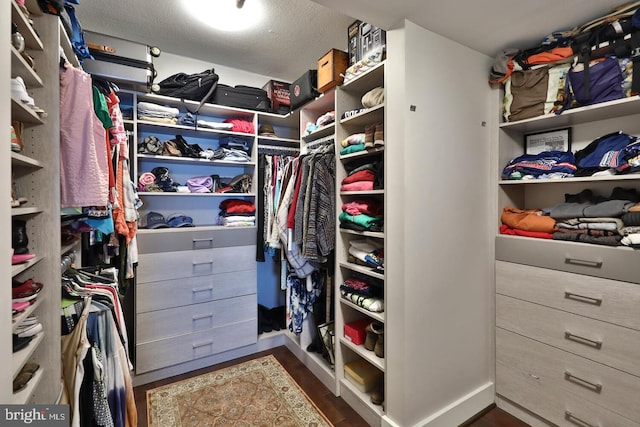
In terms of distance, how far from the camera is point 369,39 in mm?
1694

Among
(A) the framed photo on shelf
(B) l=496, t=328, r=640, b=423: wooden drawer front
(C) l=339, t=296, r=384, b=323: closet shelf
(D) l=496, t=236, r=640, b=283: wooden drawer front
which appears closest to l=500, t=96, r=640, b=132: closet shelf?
(A) the framed photo on shelf

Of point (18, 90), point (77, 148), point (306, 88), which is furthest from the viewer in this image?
point (306, 88)

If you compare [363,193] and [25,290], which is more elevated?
[363,193]

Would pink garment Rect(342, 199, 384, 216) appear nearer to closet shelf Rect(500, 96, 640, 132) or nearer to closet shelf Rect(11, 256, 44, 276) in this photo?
closet shelf Rect(500, 96, 640, 132)

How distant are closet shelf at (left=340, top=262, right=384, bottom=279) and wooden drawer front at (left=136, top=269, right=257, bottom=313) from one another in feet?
3.05

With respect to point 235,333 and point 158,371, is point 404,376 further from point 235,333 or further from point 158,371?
point 158,371

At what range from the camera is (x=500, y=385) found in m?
1.82

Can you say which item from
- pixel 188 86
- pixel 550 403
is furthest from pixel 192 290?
pixel 550 403

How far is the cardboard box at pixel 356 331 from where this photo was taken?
186cm

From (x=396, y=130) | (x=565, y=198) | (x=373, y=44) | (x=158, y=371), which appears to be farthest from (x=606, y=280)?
(x=158, y=371)

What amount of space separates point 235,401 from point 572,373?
6.27 feet

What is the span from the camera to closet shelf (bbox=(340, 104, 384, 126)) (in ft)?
5.43

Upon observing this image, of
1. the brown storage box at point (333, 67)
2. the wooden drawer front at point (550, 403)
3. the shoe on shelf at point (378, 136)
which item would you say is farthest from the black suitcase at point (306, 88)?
the wooden drawer front at point (550, 403)

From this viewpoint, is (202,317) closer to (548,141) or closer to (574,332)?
(574,332)
